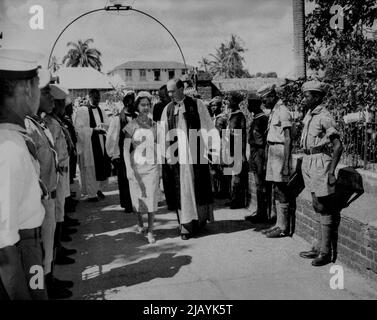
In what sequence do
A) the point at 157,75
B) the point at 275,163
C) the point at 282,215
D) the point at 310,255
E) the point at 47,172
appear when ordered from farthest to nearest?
the point at 157,75
the point at 282,215
the point at 275,163
the point at 310,255
the point at 47,172

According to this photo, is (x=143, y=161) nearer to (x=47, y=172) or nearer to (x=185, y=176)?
(x=185, y=176)

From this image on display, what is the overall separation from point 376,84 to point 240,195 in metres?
2.63

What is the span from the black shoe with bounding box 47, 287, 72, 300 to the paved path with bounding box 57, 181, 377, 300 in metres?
0.08

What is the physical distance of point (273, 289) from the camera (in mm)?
Result: 4031

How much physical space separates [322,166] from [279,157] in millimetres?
1020

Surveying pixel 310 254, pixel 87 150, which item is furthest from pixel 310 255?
pixel 87 150

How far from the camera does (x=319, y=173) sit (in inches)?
178

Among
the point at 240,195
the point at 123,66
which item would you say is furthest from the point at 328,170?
the point at 123,66

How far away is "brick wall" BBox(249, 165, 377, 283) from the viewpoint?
Result: 4.04 m

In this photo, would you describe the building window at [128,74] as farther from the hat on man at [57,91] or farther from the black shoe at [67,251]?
the black shoe at [67,251]

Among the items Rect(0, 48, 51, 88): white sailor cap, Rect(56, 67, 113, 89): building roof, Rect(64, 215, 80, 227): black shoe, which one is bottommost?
Rect(64, 215, 80, 227): black shoe

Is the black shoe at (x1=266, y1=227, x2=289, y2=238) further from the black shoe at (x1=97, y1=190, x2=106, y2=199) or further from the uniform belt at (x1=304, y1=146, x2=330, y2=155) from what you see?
the black shoe at (x1=97, y1=190, x2=106, y2=199)

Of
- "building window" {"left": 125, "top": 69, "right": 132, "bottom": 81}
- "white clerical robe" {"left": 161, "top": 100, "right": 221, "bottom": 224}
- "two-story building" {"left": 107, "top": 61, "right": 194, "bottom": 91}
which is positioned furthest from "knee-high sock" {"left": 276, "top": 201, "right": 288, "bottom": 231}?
"building window" {"left": 125, "top": 69, "right": 132, "bottom": 81}

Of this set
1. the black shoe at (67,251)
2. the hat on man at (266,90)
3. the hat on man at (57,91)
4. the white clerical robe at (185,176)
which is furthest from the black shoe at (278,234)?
the hat on man at (57,91)
